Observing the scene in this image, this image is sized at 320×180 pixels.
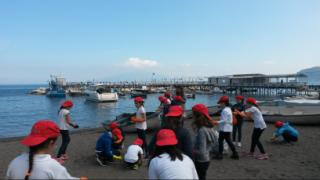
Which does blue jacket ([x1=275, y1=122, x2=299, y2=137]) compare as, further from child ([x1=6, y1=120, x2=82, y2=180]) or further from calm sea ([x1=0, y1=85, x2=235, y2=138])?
calm sea ([x1=0, y1=85, x2=235, y2=138])

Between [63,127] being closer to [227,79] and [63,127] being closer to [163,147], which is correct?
[163,147]

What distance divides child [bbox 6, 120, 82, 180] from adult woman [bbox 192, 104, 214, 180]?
2221 mm

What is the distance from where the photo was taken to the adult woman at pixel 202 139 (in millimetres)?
4609

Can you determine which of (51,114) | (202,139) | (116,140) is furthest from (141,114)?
(51,114)

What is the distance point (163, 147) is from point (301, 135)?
416 inches

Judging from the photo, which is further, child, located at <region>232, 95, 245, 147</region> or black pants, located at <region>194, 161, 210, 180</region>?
child, located at <region>232, 95, 245, 147</region>

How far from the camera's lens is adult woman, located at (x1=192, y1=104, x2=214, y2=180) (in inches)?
181

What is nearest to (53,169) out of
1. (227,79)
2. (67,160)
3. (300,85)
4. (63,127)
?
(63,127)

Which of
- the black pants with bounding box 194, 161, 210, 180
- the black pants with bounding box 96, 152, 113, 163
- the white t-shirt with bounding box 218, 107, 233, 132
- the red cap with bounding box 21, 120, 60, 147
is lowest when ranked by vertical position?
the black pants with bounding box 96, 152, 113, 163

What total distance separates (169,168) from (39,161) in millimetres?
1187

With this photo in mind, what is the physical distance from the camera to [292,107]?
56.7 ft

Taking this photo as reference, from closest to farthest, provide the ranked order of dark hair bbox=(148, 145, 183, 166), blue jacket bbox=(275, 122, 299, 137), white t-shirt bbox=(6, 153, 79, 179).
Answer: white t-shirt bbox=(6, 153, 79, 179), dark hair bbox=(148, 145, 183, 166), blue jacket bbox=(275, 122, 299, 137)

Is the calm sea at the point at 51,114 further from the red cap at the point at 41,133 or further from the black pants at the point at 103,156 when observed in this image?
the red cap at the point at 41,133

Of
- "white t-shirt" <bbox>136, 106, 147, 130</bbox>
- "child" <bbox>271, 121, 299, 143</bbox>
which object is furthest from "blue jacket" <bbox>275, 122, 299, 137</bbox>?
"white t-shirt" <bbox>136, 106, 147, 130</bbox>
